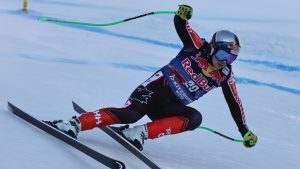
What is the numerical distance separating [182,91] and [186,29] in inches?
17.4

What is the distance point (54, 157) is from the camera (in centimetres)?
347

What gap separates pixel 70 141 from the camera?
373cm

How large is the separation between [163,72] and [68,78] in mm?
2295

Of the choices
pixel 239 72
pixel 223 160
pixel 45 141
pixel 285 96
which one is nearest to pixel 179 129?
pixel 223 160

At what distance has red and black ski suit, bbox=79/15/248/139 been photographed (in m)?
4.16

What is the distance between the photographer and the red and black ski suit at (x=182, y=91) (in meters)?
4.16

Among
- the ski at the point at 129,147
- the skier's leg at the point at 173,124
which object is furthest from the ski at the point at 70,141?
the skier's leg at the point at 173,124

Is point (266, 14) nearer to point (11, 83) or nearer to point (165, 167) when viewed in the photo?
point (11, 83)

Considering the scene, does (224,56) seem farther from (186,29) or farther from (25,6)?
(25,6)

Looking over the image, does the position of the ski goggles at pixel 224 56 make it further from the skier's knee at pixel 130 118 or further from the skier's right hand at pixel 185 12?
the skier's knee at pixel 130 118

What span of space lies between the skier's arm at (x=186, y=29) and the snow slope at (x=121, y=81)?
2.68ft

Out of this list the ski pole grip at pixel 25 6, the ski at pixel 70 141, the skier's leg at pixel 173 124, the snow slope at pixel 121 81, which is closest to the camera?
the ski at pixel 70 141

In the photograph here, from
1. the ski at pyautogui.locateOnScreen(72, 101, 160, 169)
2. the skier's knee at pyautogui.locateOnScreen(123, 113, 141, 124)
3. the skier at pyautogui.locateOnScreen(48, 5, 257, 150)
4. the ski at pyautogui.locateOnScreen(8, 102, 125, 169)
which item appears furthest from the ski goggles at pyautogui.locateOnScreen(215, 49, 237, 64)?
the ski at pyautogui.locateOnScreen(8, 102, 125, 169)

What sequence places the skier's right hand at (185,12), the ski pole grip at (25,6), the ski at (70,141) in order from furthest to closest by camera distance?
1. the ski pole grip at (25,6)
2. the skier's right hand at (185,12)
3. the ski at (70,141)
